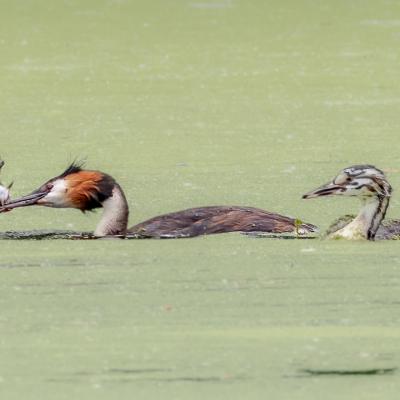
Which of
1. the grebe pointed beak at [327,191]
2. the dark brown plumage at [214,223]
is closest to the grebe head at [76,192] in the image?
the dark brown plumage at [214,223]

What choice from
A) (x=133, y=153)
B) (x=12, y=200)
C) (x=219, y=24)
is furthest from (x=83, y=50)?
(x=12, y=200)

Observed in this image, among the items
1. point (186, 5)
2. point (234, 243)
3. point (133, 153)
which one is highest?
point (234, 243)

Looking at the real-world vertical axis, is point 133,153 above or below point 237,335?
below

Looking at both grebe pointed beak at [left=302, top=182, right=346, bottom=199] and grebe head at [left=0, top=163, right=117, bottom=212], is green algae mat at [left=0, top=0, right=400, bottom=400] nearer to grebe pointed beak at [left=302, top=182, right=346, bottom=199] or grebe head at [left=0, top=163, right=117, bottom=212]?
grebe head at [left=0, top=163, right=117, bottom=212]

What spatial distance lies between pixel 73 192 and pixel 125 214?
1.02 feet

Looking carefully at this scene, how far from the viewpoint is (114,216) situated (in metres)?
7.54

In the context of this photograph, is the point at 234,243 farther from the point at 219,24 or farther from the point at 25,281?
the point at 219,24

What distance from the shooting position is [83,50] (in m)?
12.1

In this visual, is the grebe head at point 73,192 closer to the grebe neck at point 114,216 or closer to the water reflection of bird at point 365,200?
the grebe neck at point 114,216

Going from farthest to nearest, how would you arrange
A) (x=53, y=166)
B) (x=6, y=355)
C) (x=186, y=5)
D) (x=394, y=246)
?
(x=186, y=5)
(x=53, y=166)
(x=394, y=246)
(x=6, y=355)

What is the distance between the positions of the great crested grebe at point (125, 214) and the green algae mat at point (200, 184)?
0.13m

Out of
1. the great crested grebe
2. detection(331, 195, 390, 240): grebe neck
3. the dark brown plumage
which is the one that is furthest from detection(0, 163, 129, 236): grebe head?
detection(331, 195, 390, 240): grebe neck

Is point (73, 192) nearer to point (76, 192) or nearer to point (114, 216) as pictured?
point (76, 192)

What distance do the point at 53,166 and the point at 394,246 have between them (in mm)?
2485
